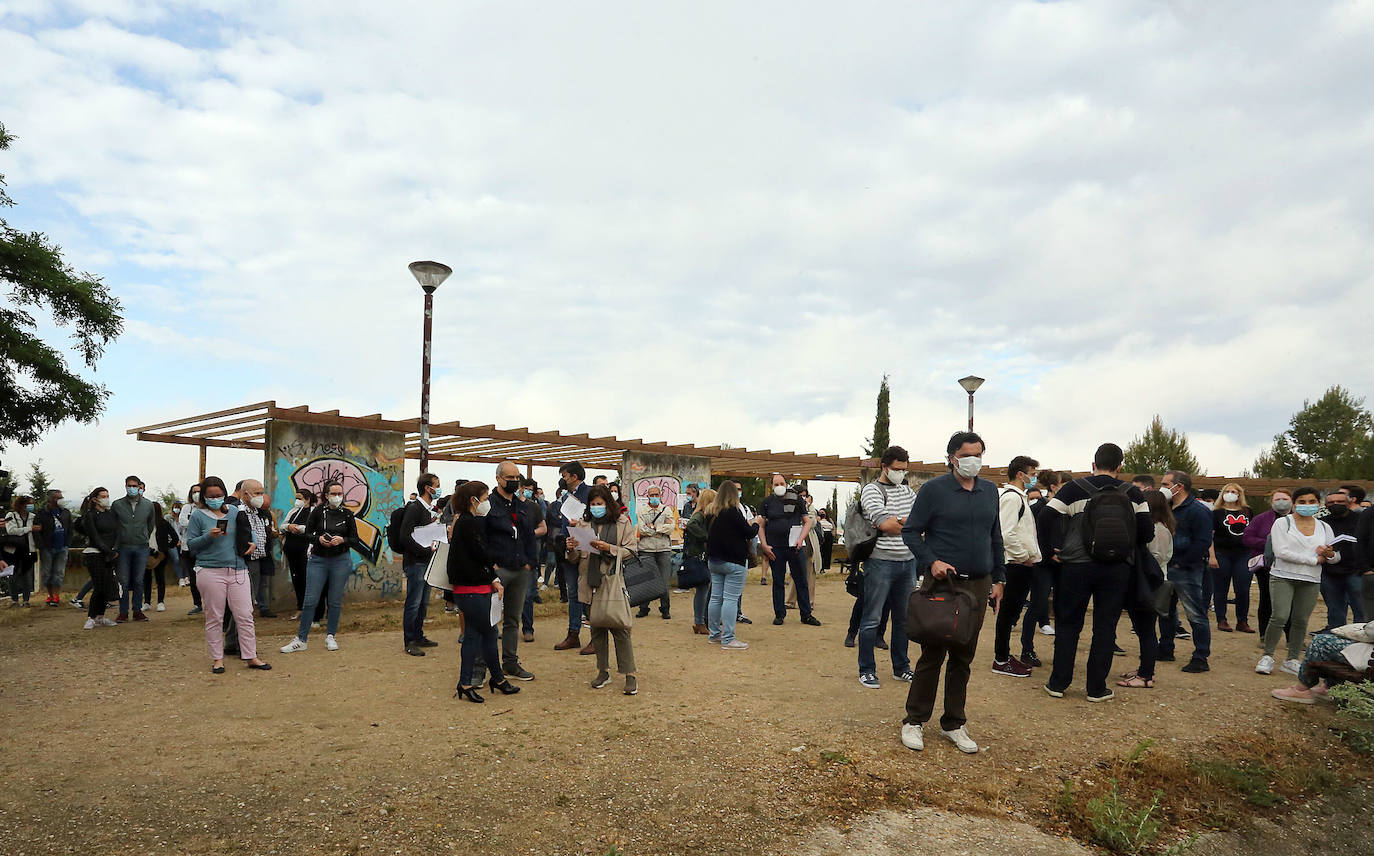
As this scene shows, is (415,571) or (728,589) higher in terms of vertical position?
(415,571)

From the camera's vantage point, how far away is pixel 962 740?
15.9 ft

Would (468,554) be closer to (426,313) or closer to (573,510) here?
(573,510)

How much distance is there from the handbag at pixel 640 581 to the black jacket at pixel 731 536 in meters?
0.76

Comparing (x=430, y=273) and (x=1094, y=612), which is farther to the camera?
(x=430, y=273)

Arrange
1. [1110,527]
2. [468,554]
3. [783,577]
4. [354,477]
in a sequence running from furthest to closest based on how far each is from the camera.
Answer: [354,477]
[783,577]
[468,554]
[1110,527]

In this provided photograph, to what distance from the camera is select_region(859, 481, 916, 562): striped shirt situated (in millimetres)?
6359

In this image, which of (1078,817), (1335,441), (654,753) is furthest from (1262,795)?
(1335,441)

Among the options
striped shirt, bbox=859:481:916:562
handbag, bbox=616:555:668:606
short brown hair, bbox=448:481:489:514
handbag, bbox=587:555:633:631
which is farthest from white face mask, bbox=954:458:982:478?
short brown hair, bbox=448:481:489:514

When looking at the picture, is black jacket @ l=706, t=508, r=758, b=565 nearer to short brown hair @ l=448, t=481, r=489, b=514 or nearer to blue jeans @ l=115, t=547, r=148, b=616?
short brown hair @ l=448, t=481, r=489, b=514

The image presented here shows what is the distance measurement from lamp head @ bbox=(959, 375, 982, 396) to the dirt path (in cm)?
1179

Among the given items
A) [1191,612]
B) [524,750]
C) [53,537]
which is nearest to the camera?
[524,750]

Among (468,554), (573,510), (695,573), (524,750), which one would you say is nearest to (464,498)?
(468,554)

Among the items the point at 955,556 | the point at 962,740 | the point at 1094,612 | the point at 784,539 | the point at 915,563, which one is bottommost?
the point at 962,740

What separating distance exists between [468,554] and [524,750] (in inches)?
64.1
